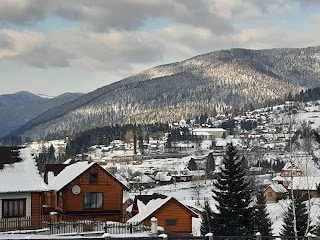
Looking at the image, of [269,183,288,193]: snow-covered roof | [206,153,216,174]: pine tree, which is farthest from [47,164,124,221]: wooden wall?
[206,153,216,174]: pine tree

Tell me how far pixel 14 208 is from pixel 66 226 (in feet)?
11.8

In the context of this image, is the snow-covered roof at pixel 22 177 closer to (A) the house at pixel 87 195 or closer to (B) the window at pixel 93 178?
(A) the house at pixel 87 195

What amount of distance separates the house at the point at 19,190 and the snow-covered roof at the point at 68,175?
890cm

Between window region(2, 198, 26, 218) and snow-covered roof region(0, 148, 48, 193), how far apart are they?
908mm

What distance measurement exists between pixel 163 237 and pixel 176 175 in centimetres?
13624

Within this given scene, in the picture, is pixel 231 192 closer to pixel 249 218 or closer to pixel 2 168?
pixel 249 218

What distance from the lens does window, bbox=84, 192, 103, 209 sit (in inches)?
1791

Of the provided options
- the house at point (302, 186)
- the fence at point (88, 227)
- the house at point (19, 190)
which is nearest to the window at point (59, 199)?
the house at point (19, 190)

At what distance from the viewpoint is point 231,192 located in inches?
1714

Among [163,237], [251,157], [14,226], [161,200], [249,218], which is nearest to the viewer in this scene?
[163,237]

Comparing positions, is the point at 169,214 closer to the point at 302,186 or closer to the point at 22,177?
the point at 22,177

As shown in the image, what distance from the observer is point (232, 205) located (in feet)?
141

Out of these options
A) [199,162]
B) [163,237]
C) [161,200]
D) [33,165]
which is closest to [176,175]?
[199,162]

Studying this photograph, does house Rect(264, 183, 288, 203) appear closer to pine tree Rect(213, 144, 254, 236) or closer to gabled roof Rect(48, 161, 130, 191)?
pine tree Rect(213, 144, 254, 236)
